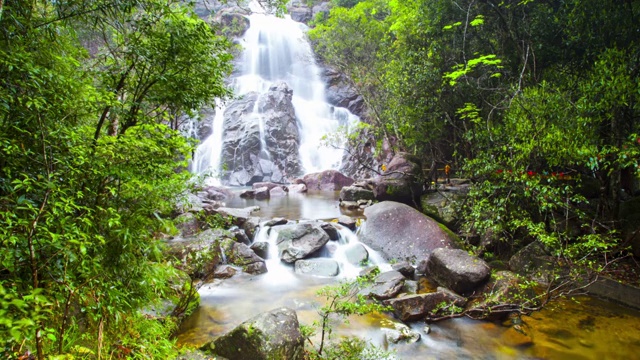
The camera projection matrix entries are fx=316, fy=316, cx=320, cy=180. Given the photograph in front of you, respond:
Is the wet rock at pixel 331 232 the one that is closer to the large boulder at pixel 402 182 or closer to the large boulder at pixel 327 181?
the large boulder at pixel 402 182

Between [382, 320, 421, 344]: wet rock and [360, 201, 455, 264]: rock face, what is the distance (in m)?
3.35

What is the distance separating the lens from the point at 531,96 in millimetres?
7102

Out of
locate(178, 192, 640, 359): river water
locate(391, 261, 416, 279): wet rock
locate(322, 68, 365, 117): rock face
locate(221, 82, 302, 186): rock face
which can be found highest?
locate(322, 68, 365, 117): rock face

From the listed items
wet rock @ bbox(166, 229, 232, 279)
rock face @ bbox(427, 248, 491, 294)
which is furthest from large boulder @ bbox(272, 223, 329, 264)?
rock face @ bbox(427, 248, 491, 294)

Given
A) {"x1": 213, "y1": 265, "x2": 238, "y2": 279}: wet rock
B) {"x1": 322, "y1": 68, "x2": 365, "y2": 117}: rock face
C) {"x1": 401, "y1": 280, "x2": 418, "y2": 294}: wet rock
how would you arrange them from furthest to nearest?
{"x1": 322, "y1": 68, "x2": 365, "y2": 117}: rock face < {"x1": 213, "y1": 265, "x2": 238, "y2": 279}: wet rock < {"x1": 401, "y1": 280, "x2": 418, "y2": 294}: wet rock

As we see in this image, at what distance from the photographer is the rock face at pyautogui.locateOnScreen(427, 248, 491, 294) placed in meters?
6.76

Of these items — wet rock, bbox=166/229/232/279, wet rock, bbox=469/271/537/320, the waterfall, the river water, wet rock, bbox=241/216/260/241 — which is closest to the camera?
the river water

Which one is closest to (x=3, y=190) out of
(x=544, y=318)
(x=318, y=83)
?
(x=544, y=318)

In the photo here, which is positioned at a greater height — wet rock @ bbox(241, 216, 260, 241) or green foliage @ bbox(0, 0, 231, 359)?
green foliage @ bbox(0, 0, 231, 359)

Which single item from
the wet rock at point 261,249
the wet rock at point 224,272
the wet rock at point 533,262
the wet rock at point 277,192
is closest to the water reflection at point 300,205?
the wet rock at point 277,192

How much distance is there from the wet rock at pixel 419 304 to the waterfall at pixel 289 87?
22097 millimetres

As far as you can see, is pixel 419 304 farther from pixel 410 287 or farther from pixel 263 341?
pixel 263 341

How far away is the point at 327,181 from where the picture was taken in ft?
78.9

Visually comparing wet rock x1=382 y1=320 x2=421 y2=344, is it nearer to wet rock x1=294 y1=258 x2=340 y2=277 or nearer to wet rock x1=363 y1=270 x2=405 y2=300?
wet rock x1=363 y1=270 x2=405 y2=300
